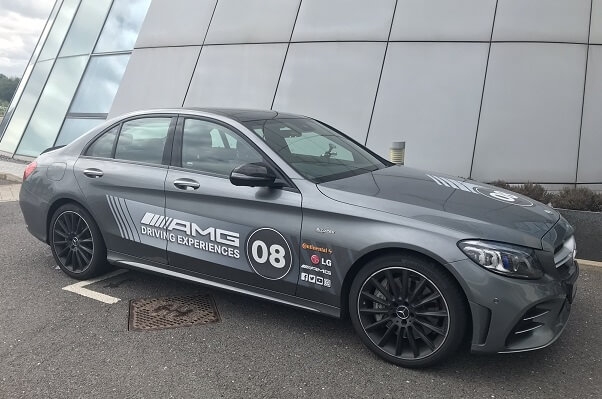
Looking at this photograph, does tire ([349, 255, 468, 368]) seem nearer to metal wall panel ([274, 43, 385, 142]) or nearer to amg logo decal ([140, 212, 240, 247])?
amg logo decal ([140, 212, 240, 247])

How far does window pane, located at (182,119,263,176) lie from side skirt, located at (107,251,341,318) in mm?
821

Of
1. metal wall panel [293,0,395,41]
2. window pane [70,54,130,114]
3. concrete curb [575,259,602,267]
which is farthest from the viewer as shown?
window pane [70,54,130,114]

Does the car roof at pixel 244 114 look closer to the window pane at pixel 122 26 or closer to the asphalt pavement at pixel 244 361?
the asphalt pavement at pixel 244 361

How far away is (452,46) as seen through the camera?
8.73 m

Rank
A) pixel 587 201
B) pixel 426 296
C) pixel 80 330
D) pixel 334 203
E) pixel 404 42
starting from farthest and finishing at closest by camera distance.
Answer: pixel 404 42 < pixel 587 201 < pixel 80 330 < pixel 334 203 < pixel 426 296

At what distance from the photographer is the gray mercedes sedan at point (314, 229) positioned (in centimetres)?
287

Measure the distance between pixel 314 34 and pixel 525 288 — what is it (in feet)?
26.3

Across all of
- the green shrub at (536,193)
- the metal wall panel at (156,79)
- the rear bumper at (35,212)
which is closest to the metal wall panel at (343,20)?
the metal wall panel at (156,79)

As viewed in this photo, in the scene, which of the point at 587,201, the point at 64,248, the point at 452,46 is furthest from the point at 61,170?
the point at 452,46

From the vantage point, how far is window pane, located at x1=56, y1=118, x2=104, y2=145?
40.5 feet

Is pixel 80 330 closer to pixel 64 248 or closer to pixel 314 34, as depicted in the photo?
pixel 64 248

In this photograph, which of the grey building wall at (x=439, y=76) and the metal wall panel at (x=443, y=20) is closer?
the grey building wall at (x=439, y=76)

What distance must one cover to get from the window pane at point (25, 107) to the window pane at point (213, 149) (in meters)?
12.3

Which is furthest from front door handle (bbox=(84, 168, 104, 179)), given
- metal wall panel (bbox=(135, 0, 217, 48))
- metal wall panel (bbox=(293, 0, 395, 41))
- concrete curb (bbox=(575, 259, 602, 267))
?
metal wall panel (bbox=(135, 0, 217, 48))
